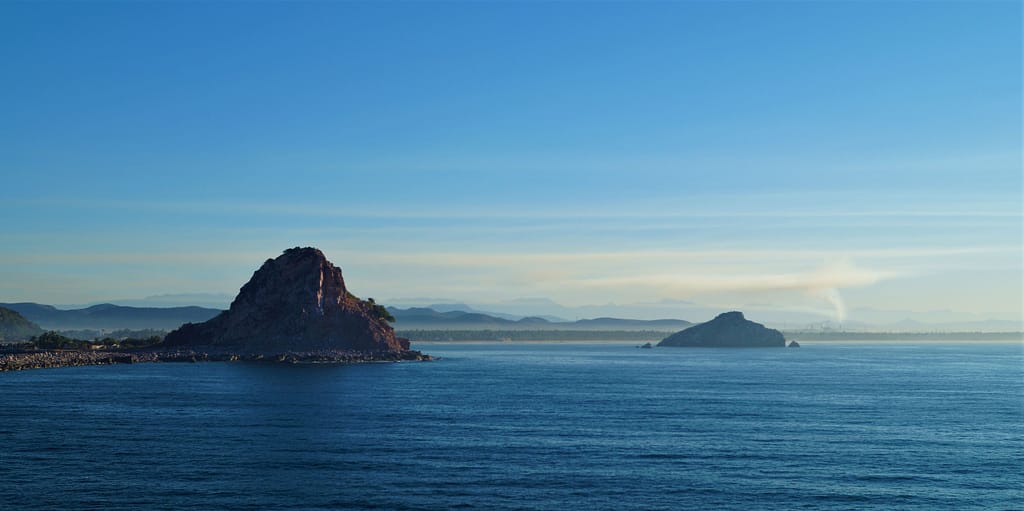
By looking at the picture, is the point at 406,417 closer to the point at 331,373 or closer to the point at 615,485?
the point at 615,485

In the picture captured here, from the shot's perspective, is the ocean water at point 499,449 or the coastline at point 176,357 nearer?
the ocean water at point 499,449

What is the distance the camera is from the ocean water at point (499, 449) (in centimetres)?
4800

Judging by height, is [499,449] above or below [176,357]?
below

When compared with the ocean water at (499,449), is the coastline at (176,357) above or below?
above

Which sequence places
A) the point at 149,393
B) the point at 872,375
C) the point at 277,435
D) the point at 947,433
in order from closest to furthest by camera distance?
the point at 277,435 < the point at 947,433 < the point at 149,393 < the point at 872,375

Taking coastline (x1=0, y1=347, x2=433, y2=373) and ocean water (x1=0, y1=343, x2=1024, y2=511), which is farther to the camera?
coastline (x1=0, y1=347, x2=433, y2=373)

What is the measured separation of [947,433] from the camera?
242 ft

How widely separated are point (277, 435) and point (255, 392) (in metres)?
40.4

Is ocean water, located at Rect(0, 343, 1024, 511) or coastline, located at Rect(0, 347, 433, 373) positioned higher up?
coastline, located at Rect(0, 347, 433, 373)

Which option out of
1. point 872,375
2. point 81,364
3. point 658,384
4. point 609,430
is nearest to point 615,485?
point 609,430

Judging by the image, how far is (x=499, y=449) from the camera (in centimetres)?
6275

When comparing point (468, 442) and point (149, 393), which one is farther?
point (149, 393)

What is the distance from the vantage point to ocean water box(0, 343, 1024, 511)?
4800 centimetres

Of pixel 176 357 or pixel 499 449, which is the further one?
pixel 176 357
